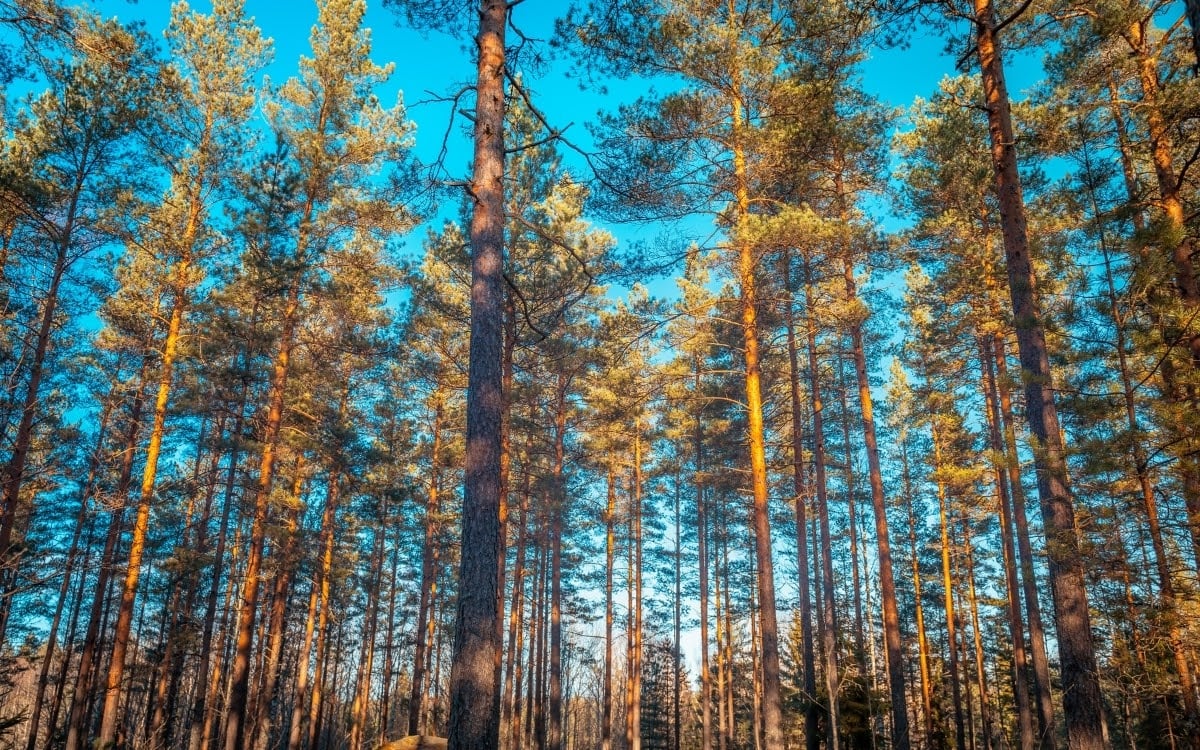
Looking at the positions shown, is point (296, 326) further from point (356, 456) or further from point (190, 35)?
point (190, 35)

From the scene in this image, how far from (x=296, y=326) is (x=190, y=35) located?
6346mm

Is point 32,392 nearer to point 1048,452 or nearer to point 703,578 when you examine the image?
point 1048,452

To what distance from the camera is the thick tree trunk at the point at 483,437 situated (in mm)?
4594

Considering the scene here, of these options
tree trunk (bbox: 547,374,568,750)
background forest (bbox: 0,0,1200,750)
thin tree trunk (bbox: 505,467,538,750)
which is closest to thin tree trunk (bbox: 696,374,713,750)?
background forest (bbox: 0,0,1200,750)

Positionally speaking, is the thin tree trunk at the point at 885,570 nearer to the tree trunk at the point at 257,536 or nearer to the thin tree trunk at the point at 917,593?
the thin tree trunk at the point at 917,593

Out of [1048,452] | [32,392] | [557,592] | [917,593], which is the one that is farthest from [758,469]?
[917,593]

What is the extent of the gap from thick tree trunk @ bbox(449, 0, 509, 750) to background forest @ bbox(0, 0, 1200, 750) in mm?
63

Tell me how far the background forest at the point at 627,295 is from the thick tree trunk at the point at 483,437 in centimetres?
6

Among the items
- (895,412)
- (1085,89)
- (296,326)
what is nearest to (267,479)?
(296,326)

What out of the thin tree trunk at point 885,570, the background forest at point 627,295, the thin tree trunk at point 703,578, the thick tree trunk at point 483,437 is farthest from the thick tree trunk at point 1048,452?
the thin tree trunk at point 703,578

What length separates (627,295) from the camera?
2219 centimetres

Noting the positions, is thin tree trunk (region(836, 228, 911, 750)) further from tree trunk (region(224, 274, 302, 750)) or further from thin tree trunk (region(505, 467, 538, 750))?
tree trunk (region(224, 274, 302, 750))

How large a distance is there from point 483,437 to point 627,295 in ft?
56.9

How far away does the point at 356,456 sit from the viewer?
14.5 meters
